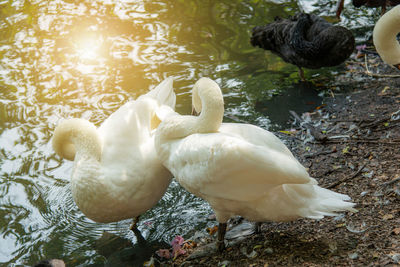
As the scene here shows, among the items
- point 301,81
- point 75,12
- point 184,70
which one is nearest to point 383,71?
point 301,81

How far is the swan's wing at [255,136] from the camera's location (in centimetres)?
374

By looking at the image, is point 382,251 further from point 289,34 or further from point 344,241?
point 289,34

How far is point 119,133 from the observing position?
14.5 ft

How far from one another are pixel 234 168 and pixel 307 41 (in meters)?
4.24

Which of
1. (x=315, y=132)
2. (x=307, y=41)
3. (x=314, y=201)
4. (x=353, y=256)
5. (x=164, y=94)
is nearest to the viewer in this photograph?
(x=353, y=256)

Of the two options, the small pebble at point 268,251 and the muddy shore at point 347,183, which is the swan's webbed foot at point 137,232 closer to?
the muddy shore at point 347,183

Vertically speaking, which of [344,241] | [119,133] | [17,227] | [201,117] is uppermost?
[201,117]

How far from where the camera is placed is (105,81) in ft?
25.7

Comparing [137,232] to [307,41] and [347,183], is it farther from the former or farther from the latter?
[307,41]

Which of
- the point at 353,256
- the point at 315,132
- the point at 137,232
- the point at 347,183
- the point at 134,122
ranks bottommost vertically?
the point at 137,232

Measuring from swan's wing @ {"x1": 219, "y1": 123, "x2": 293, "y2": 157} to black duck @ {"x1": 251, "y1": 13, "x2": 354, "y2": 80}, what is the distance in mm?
3382

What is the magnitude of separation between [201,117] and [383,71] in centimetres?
430

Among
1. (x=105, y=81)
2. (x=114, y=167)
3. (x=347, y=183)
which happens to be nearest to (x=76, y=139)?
(x=114, y=167)

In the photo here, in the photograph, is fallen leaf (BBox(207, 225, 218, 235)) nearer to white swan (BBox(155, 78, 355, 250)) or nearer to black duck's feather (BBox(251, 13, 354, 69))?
white swan (BBox(155, 78, 355, 250))
